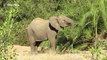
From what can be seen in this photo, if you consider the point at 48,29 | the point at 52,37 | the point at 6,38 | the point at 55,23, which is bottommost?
the point at 52,37

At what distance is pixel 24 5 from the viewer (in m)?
21.8

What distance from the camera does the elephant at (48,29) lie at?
15453 mm

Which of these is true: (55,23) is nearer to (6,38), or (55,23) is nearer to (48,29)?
(48,29)

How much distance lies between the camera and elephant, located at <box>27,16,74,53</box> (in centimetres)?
1545

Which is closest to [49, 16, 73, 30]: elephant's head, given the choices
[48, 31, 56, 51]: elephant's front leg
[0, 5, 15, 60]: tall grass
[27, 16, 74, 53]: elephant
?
[27, 16, 74, 53]: elephant

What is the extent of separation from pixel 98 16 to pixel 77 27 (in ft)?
4.85

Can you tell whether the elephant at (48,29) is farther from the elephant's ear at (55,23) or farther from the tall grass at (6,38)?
the tall grass at (6,38)

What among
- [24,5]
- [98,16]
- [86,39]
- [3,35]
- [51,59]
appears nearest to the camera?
[3,35]

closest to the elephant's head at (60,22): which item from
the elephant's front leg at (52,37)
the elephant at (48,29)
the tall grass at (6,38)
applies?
the elephant at (48,29)

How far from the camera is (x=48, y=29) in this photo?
51.1 feet

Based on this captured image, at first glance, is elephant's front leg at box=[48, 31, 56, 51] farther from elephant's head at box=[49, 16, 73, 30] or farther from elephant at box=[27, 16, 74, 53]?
elephant's head at box=[49, 16, 73, 30]

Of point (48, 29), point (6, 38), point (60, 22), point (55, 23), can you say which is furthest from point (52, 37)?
point (6, 38)

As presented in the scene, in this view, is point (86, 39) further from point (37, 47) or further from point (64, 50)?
point (37, 47)

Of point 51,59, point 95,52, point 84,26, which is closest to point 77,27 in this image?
point 84,26
